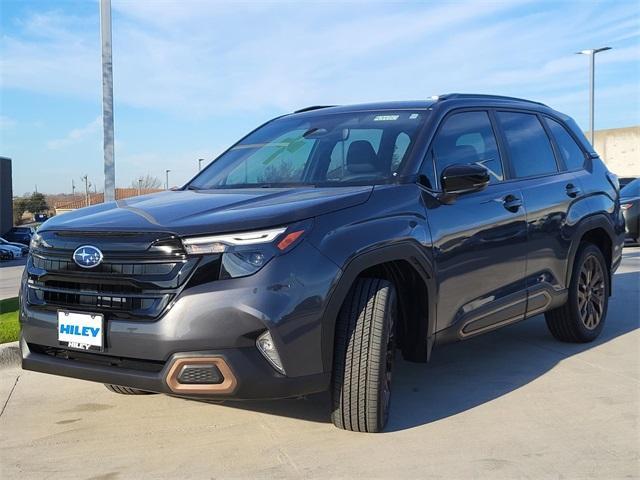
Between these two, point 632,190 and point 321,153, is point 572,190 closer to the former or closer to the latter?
point 321,153

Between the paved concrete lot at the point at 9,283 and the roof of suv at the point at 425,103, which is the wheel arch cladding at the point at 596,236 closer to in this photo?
the roof of suv at the point at 425,103

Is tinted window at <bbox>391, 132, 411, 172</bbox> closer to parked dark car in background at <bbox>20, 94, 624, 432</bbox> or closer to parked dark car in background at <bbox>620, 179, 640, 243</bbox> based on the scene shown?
parked dark car in background at <bbox>20, 94, 624, 432</bbox>

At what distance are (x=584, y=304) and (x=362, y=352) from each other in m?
2.84

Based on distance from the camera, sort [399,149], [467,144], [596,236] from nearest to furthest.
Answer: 1. [399,149]
2. [467,144]
3. [596,236]

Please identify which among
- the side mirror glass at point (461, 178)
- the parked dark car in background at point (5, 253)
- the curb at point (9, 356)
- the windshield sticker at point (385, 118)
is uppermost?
the windshield sticker at point (385, 118)

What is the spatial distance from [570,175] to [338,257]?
9.45 ft

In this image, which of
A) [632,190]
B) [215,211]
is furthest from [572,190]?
[632,190]

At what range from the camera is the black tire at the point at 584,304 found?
5227 mm

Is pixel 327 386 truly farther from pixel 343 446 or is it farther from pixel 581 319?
pixel 581 319

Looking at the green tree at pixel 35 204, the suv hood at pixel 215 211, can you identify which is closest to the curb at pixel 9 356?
the suv hood at pixel 215 211

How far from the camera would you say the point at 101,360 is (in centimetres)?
315

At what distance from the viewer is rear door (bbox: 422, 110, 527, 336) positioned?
3844mm

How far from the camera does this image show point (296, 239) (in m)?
A: 3.03

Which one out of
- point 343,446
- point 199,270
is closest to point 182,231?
point 199,270
